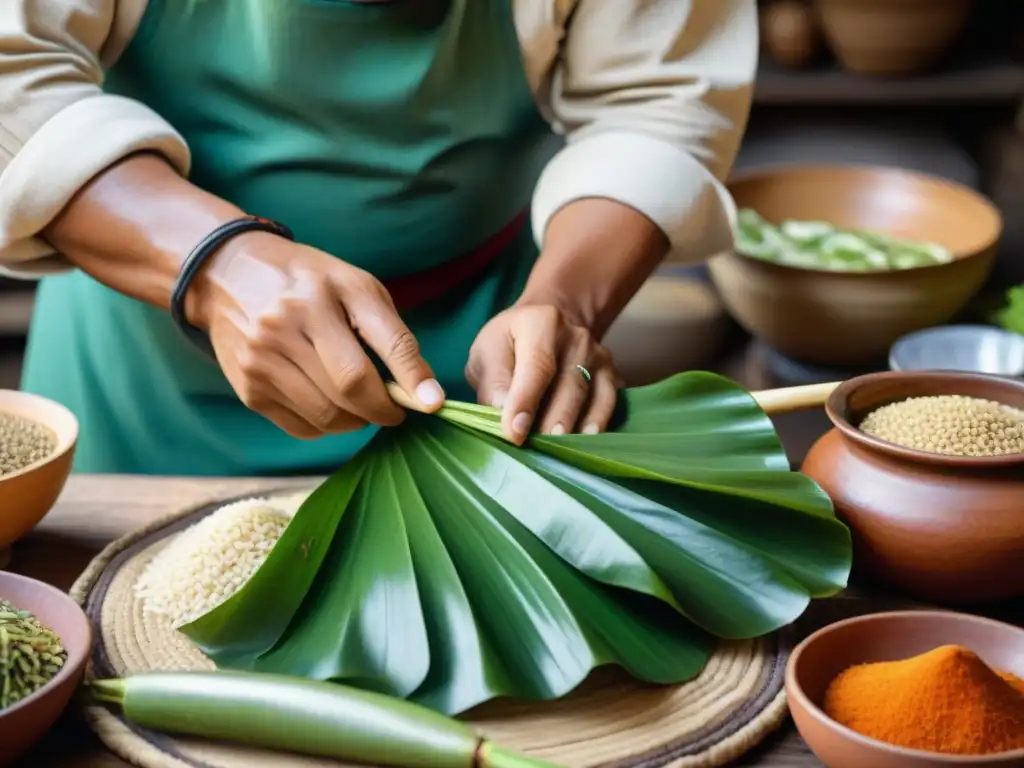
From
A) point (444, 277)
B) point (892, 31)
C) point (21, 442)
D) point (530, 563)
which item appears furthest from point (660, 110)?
point (892, 31)

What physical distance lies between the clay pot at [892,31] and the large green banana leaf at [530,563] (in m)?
1.58

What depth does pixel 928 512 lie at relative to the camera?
2.99ft

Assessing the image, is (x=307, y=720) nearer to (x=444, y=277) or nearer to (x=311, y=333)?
(x=311, y=333)

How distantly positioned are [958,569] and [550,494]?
0.32 metres

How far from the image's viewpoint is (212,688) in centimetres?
80

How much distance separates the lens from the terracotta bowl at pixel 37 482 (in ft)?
3.25

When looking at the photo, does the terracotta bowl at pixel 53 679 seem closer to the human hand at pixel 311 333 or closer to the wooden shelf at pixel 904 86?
the human hand at pixel 311 333

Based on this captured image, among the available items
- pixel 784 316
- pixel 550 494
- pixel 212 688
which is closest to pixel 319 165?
pixel 550 494

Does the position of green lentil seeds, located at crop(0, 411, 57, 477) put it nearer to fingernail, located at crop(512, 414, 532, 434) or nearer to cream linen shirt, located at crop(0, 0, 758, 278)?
cream linen shirt, located at crop(0, 0, 758, 278)

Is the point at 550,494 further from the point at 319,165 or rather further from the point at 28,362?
the point at 28,362

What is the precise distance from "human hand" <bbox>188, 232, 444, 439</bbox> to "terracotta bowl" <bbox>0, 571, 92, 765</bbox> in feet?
0.83

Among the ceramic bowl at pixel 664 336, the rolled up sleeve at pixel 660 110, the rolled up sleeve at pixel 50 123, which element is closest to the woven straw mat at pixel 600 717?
the rolled up sleeve at pixel 50 123

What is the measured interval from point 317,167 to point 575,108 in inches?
11.6

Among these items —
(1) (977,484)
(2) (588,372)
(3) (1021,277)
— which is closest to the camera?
(1) (977,484)
